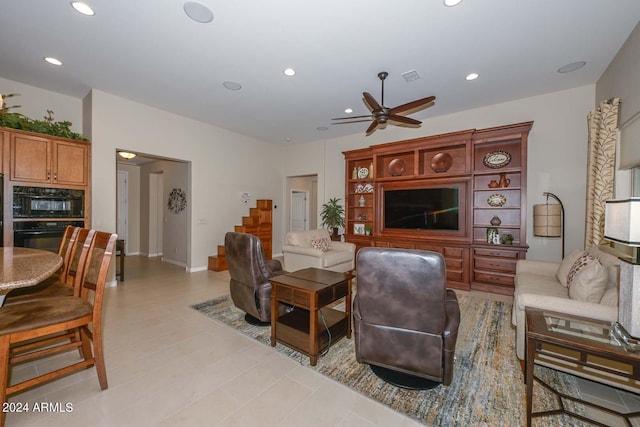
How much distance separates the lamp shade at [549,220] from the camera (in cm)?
376

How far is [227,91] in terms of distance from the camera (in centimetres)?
407

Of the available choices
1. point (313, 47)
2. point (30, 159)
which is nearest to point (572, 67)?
point (313, 47)

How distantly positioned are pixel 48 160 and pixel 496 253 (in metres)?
6.98

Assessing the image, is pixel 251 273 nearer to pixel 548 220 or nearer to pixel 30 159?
pixel 30 159

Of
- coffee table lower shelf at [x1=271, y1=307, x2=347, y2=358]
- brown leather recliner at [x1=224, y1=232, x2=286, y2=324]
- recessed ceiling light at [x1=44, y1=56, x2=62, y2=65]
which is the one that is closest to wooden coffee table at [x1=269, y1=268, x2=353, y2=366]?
coffee table lower shelf at [x1=271, y1=307, x2=347, y2=358]

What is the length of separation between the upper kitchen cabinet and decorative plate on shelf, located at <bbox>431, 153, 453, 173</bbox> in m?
6.00

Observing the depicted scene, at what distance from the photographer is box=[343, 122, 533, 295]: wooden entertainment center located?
4.22 m

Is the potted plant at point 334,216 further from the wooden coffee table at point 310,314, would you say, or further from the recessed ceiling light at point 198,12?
the recessed ceiling light at point 198,12

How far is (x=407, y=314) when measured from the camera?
179 centimetres

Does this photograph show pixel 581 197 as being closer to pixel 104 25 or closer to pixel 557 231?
pixel 557 231

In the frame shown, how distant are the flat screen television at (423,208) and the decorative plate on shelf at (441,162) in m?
0.39

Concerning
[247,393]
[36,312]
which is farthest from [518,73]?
[36,312]

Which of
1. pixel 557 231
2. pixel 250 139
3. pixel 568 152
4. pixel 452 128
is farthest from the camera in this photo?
pixel 250 139

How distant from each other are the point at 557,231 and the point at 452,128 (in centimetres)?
242
